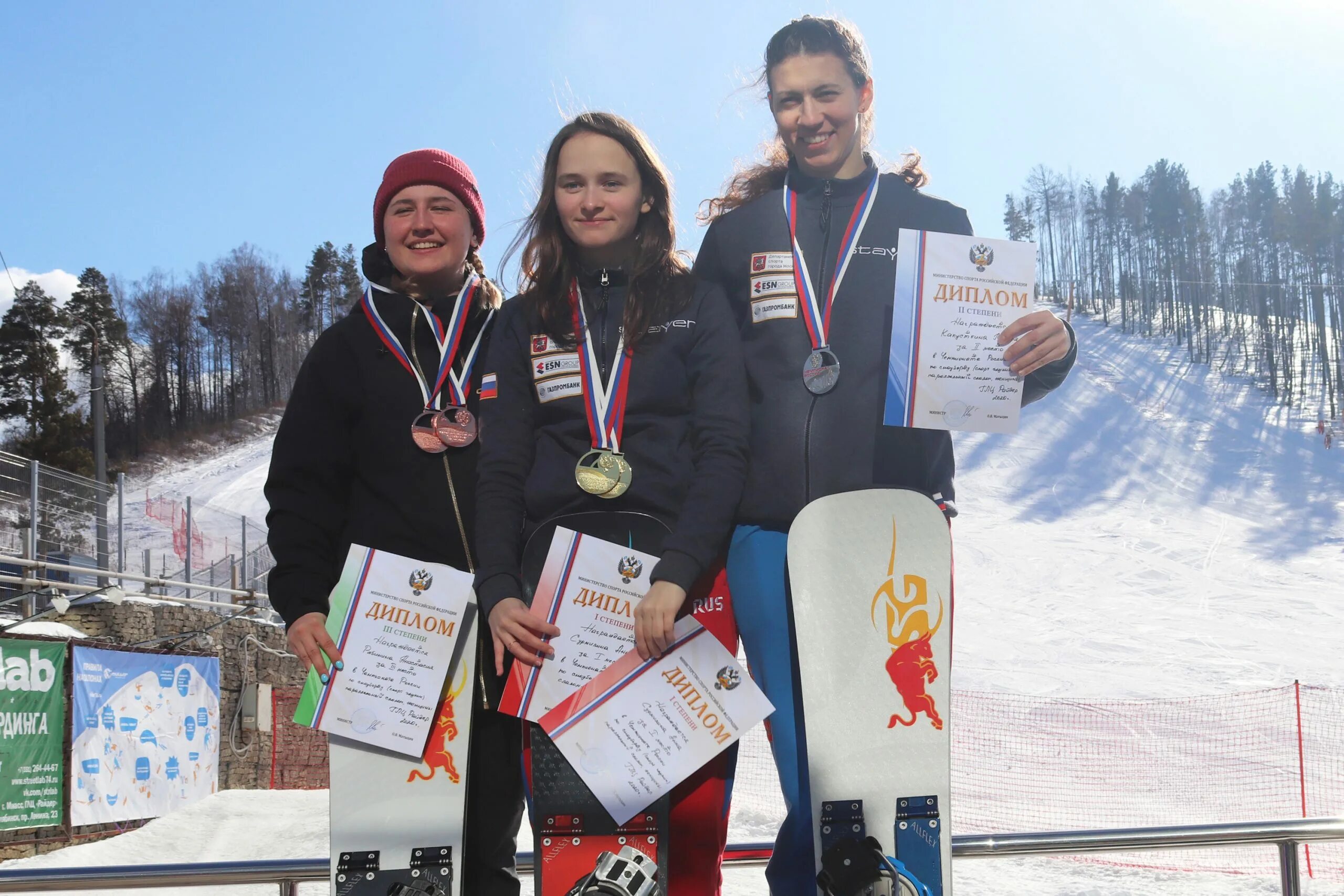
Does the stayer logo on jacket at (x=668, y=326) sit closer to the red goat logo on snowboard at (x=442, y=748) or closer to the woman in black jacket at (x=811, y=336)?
the woman in black jacket at (x=811, y=336)

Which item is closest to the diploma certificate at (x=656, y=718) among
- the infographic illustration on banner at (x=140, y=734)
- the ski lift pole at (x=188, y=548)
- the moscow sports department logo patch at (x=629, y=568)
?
the moscow sports department logo patch at (x=629, y=568)

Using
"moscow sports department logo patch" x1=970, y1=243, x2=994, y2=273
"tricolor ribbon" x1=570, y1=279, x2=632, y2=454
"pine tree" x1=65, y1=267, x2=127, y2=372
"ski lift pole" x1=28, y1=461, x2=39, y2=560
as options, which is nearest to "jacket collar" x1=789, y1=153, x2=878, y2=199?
"moscow sports department logo patch" x1=970, y1=243, x2=994, y2=273

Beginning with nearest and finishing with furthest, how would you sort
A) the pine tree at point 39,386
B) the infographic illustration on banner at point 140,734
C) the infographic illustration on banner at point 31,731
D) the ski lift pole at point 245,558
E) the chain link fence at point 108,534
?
1. the infographic illustration on banner at point 31,731
2. the infographic illustration on banner at point 140,734
3. the chain link fence at point 108,534
4. the ski lift pole at point 245,558
5. the pine tree at point 39,386

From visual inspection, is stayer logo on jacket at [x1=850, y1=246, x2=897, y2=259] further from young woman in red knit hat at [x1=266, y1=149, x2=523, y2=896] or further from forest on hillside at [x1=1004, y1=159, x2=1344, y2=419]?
forest on hillside at [x1=1004, y1=159, x2=1344, y2=419]

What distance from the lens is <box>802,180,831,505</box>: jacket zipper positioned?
1.92 metres

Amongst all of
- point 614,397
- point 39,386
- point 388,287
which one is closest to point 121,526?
point 388,287

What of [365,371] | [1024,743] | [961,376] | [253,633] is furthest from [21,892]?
[253,633]

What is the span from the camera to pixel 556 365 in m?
2.00

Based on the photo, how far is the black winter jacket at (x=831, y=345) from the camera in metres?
1.94

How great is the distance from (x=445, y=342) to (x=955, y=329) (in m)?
1.04

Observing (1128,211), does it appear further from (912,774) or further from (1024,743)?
(912,774)

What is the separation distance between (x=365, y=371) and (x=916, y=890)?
1.46m

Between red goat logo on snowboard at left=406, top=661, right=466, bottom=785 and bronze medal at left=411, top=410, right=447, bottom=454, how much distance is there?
0.49m

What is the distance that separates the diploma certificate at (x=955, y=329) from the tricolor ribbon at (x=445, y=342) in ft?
2.82
